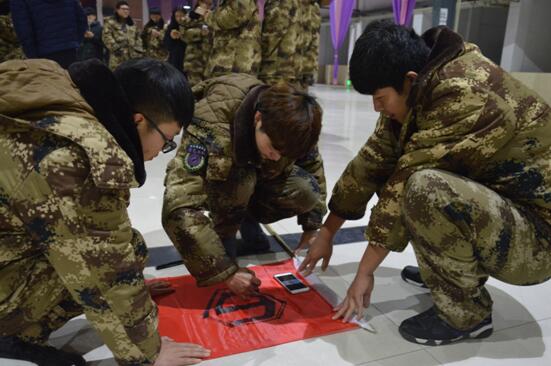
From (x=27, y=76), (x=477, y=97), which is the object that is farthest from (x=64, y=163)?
(x=477, y=97)

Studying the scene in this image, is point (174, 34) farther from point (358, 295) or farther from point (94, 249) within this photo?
point (94, 249)

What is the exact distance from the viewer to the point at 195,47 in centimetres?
504

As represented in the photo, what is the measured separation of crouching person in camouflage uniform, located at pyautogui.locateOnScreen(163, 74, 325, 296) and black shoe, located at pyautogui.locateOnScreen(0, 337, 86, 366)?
16.8 inches

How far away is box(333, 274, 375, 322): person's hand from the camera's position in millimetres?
1353

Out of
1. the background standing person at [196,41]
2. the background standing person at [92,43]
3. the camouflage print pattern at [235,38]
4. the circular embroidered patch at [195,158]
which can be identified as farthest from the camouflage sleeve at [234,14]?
the background standing person at [92,43]

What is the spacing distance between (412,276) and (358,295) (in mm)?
479

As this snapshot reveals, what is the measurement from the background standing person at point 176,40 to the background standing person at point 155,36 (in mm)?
1201

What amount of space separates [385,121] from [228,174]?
54 cm

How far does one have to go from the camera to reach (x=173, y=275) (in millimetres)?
1754

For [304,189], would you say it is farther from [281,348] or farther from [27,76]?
[27,76]

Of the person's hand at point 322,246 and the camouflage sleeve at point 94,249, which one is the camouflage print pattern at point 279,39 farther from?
the camouflage sleeve at point 94,249

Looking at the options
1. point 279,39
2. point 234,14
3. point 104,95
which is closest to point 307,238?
point 104,95

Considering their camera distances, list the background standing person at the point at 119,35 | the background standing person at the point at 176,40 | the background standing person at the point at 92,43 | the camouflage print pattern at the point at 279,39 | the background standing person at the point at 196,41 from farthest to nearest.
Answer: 1. the background standing person at the point at 119,35
2. the background standing person at the point at 92,43
3. the background standing person at the point at 176,40
4. the background standing person at the point at 196,41
5. the camouflage print pattern at the point at 279,39

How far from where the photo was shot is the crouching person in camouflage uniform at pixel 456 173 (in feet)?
3.92
